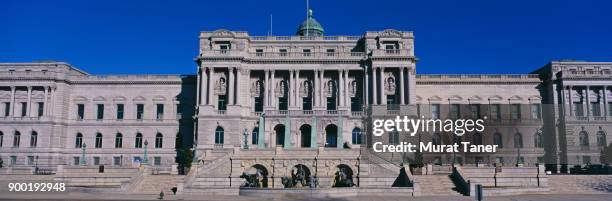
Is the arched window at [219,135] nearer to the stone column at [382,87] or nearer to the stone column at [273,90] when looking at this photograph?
the stone column at [273,90]

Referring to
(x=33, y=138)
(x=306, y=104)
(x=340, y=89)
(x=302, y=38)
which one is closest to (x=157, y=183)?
(x=306, y=104)

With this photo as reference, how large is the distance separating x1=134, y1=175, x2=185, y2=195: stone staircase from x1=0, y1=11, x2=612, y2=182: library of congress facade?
53.2 feet

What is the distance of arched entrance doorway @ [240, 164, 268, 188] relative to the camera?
49375 mm

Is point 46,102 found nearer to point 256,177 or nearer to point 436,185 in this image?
point 256,177

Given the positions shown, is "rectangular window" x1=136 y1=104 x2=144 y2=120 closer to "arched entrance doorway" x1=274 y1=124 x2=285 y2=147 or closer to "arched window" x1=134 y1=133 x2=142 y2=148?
"arched window" x1=134 y1=133 x2=142 y2=148

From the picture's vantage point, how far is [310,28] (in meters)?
84.2

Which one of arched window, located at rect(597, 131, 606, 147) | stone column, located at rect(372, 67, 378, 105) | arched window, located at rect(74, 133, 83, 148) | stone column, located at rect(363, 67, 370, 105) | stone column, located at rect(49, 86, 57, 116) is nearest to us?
stone column, located at rect(372, 67, 378, 105)

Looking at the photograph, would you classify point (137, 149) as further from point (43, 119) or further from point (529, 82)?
point (529, 82)

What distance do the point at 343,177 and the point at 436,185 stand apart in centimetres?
820

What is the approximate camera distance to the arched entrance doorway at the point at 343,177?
164ft

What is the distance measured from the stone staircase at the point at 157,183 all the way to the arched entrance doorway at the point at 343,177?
45.4 feet

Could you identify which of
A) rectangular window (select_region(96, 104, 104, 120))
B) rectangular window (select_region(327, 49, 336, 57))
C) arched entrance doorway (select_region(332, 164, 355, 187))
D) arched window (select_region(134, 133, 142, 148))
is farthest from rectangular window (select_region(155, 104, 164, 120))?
arched entrance doorway (select_region(332, 164, 355, 187))

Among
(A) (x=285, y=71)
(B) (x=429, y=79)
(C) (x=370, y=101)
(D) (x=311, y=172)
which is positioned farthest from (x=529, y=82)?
(D) (x=311, y=172)

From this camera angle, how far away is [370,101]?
73.4 metres
